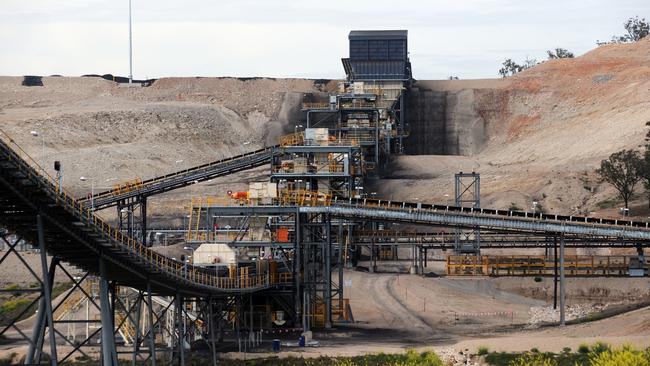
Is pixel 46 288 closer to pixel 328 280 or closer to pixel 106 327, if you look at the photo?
pixel 106 327

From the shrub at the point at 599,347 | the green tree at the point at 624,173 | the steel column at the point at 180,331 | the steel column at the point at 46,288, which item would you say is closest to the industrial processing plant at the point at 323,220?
the steel column at the point at 46,288

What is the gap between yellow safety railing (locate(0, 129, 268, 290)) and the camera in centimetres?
5628

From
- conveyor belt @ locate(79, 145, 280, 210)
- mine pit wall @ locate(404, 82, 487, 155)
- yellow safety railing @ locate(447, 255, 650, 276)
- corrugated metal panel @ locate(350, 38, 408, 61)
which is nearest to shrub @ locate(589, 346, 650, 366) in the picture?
yellow safety railing @ locate(447, 255, 650, 276)

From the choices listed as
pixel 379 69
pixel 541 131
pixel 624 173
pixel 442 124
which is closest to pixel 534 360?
pixel 624 173

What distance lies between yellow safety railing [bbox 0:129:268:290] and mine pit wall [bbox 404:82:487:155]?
3653 inches

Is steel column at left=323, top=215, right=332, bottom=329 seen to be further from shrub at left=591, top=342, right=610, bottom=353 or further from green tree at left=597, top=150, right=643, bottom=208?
green tree at left=597, top=150, right=643, bottom=208

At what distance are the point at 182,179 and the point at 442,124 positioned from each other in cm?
7748

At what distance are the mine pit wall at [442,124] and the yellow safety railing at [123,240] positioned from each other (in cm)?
9277


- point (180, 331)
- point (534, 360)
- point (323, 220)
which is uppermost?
point (323, 220)

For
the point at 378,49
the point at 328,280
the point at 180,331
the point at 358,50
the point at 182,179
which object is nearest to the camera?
the point at 180,331

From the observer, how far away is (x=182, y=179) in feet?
351

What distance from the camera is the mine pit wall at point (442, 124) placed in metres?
178

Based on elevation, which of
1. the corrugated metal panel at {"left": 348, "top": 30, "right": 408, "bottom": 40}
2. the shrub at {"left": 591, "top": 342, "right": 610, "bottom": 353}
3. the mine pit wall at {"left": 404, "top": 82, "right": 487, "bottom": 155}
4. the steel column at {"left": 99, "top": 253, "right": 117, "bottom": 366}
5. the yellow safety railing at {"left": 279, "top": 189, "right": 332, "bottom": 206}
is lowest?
the shrub at {"left": 591, "top": 342, "right": 610, "bottom": 353}

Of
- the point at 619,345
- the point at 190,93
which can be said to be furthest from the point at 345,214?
the point at 190,93
